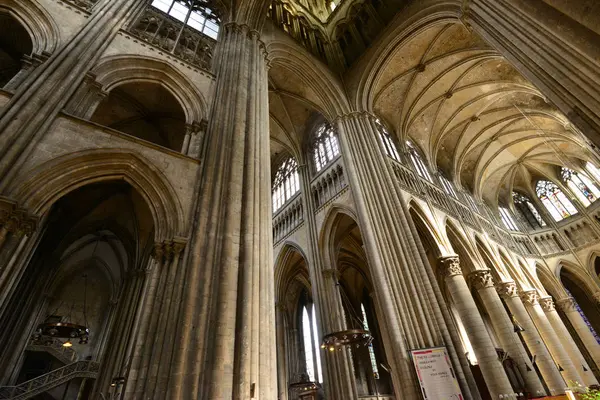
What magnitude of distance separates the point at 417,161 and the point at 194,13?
12847 millimetres

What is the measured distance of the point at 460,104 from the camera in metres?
16.5

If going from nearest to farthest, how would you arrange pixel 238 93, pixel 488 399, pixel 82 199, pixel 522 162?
pixel 238 93 → pixel 82 199 → pixel 488 399 → pixel 522 162

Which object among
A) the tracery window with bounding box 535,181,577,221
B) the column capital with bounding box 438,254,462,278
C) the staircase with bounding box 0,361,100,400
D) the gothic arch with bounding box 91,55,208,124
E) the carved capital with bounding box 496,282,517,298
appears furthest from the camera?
the tracery window with bounding box 535,181,577,221

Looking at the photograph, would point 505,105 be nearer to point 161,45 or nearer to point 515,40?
point 515,40

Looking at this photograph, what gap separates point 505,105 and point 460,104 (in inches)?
112

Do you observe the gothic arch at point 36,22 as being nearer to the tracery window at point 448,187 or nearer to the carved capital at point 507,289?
the tracery window at point 448,187

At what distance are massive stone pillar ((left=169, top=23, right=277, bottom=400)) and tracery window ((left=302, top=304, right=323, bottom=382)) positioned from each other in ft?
34.4

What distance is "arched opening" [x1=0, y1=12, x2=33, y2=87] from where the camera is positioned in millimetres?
6539

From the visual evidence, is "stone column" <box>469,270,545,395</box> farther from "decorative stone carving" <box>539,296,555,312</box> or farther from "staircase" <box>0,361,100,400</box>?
"staircase" <box>0,361,100,400</box>

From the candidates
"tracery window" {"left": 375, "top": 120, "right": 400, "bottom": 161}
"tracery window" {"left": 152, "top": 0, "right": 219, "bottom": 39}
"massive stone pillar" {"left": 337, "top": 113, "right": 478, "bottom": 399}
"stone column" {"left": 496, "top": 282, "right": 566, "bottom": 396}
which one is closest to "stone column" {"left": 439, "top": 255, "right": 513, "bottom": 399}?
"stone column" {"left": 496, "top": 282, "right": 566, "bottom": 396}

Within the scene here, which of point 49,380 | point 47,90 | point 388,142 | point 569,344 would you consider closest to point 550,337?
point 569,344

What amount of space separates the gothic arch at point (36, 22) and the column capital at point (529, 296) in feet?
67.0

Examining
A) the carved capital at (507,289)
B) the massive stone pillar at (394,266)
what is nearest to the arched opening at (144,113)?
the massive stone pillar at (394,266)

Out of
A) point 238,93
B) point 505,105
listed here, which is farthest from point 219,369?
point 505,105
